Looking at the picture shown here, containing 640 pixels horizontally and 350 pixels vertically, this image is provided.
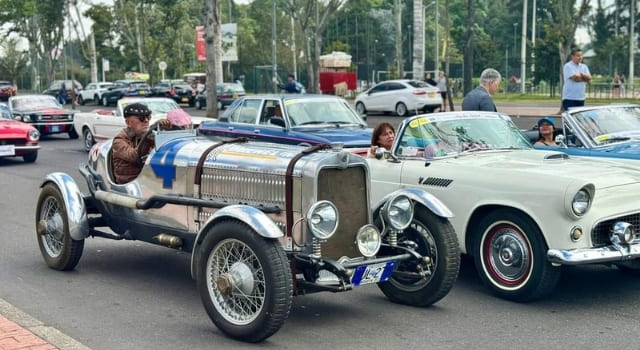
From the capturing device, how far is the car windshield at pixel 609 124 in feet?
32.4

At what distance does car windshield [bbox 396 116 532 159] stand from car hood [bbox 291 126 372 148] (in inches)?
202

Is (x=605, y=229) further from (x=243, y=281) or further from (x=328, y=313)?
(x=243, y=281)

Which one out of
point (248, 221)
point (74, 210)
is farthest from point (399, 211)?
point (74, 210)

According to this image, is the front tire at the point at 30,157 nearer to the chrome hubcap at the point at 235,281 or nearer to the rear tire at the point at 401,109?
the chrome hubcap at the point at 235,281

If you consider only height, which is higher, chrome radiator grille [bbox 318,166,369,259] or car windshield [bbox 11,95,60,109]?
car windshield [bbox 11,95,60,109]

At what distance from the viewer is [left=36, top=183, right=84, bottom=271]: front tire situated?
26.7 feet

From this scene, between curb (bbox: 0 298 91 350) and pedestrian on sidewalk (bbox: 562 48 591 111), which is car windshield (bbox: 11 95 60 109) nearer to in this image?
pedestrian on sidewalk (bbox: 562 48 591 111)

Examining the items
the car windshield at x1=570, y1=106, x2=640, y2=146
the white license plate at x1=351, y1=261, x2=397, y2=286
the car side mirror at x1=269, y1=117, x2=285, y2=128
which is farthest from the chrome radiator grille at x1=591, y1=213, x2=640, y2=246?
the car side mirror at x1=269, y1=117, x2=285, y2=128

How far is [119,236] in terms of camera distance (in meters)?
8.08

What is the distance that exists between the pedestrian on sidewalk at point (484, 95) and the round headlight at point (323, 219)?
4996 millimetres

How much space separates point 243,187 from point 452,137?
262 centimetres

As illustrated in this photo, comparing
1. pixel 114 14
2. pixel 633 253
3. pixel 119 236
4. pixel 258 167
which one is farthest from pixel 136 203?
pixel 114 14

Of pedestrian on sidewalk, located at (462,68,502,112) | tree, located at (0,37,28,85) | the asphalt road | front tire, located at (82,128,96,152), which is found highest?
tree, located at (0,37,28,85)

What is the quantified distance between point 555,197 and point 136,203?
139 inches
